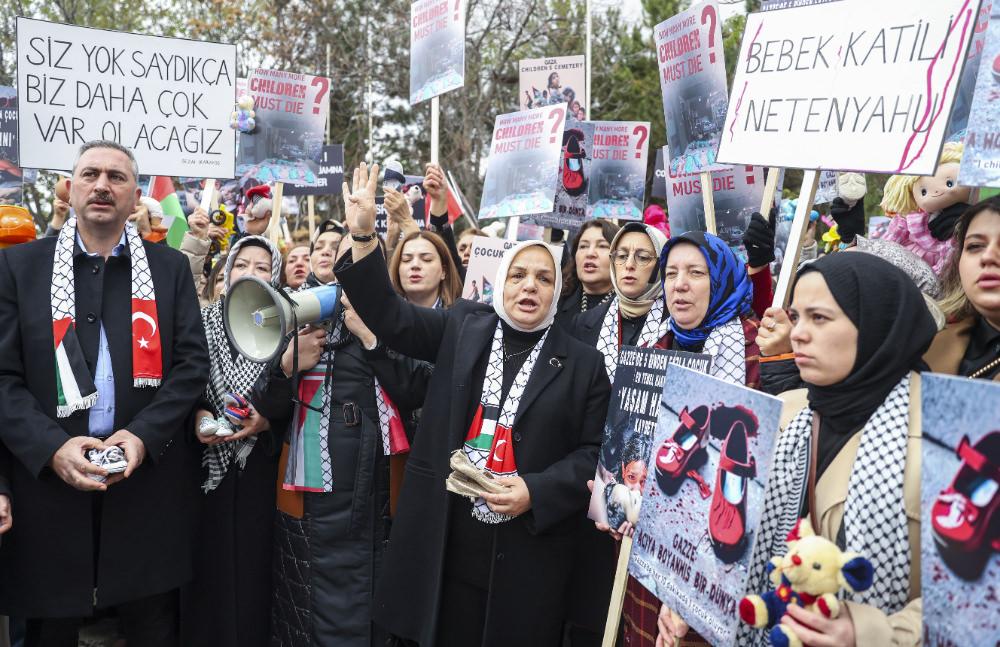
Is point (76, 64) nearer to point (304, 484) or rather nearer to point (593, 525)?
point (304, 484)

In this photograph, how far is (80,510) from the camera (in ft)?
10.3

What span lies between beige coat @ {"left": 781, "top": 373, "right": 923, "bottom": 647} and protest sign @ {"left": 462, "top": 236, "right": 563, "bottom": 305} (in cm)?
296

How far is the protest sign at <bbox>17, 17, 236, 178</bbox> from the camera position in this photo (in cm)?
Answer: 432

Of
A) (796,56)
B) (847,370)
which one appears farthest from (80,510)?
(796,56)

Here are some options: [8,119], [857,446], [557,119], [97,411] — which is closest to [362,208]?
[97,411]

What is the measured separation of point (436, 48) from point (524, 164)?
1111 mm

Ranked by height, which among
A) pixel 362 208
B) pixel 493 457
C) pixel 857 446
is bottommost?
pixel 493 457

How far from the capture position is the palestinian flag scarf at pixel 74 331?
3.10m

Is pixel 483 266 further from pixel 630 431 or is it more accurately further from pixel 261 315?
pixel 630 431

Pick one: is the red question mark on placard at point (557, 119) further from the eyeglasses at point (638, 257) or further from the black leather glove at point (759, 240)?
the black leather glove at point (759, 240)

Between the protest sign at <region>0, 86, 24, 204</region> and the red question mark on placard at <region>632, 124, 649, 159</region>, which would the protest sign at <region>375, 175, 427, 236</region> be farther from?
the protest sign at <region>0, 86, 24, 204</region>

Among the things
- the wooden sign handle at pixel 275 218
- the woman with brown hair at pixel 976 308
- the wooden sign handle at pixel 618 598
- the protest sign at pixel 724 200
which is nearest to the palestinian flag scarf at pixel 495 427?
the wooden sign handle at pixel 618 598

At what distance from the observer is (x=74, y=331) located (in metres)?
3.15

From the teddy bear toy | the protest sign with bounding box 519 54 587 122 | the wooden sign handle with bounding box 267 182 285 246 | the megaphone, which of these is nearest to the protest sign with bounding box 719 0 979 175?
the teddy bear toy
